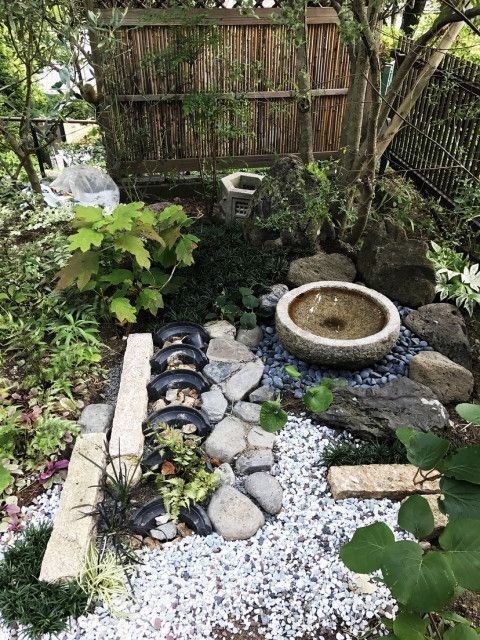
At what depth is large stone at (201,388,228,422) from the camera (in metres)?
3.46

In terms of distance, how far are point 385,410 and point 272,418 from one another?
30.2 inches

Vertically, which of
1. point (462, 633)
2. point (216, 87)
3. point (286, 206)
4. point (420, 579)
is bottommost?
point (286, 206)

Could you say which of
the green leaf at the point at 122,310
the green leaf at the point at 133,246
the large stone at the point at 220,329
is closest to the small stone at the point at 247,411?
the large stone at the point at 220,329

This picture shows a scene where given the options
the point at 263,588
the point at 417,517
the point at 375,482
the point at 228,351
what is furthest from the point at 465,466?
the point at 228,351

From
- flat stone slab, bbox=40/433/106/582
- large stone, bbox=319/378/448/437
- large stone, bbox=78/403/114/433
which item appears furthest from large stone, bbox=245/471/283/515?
large stone, bbox=78/403/114/433

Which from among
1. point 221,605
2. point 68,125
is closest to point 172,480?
point 221,605

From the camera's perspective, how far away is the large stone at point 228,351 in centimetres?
394

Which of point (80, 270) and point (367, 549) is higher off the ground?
point (367, 549)

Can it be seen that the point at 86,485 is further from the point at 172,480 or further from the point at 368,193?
the point at 368,193

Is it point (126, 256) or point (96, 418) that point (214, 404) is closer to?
point (96, 418)

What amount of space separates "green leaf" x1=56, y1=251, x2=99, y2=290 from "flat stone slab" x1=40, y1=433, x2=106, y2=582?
1271mm

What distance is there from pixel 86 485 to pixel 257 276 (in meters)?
2.27

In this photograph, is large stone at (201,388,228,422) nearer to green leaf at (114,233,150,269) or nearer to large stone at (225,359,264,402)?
large stone at (225,359,264,402)

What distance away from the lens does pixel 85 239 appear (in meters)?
3.76
